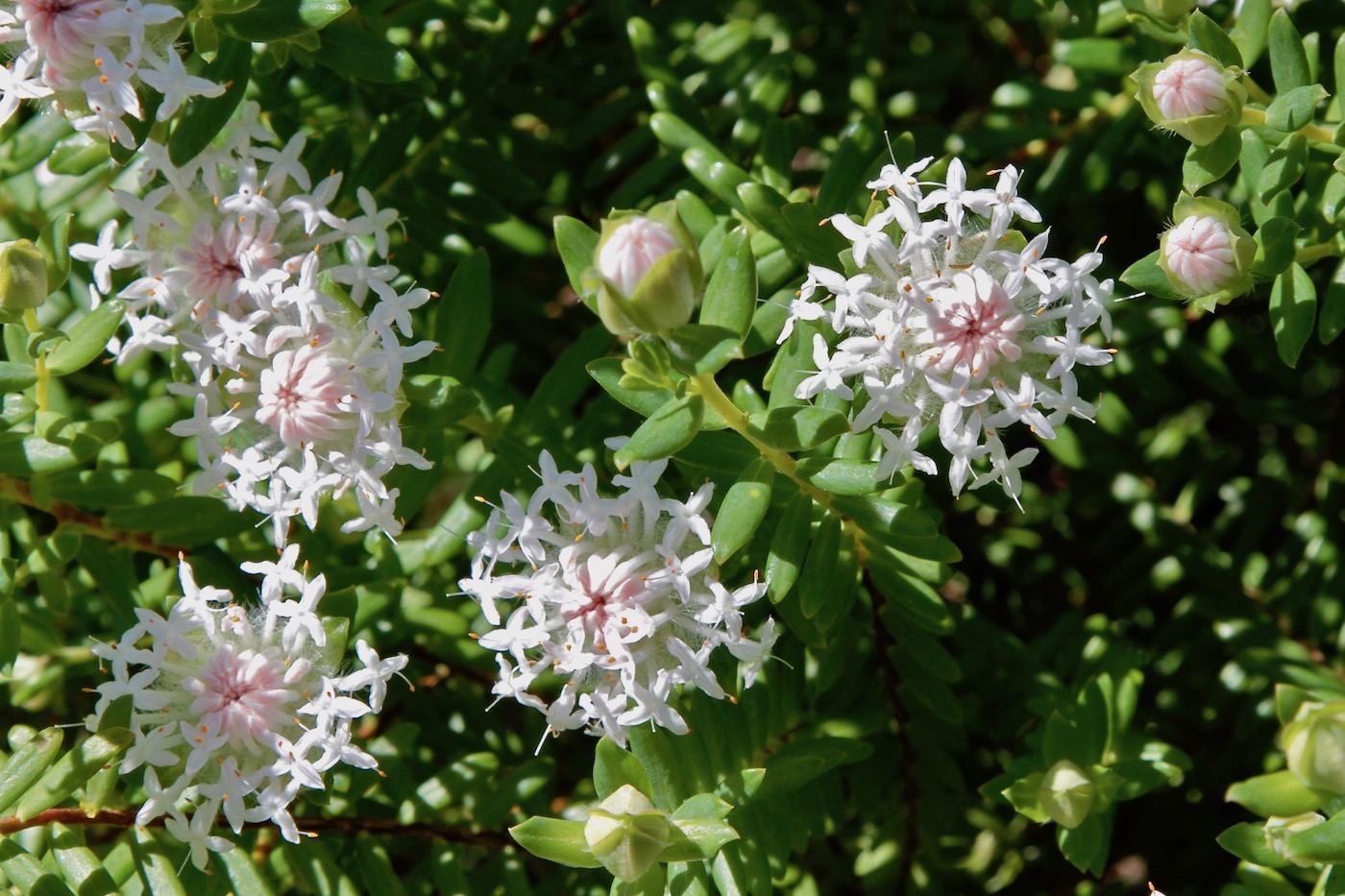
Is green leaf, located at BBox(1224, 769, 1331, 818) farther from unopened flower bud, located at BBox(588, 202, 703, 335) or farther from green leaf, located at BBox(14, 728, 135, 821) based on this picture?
green leaf, located at BBox(14, 728, 135, 821)

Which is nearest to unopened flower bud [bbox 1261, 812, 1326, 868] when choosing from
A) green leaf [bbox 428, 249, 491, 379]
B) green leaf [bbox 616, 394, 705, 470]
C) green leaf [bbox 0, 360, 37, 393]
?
green leaf [bbox 616, 394, 705, 470]

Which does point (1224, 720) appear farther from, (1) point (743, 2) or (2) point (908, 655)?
(1) point (743, 2)

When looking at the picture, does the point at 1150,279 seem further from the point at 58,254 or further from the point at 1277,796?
the point at 58,254

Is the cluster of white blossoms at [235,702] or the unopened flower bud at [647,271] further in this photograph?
the cluster of white blossoms at [235,702]

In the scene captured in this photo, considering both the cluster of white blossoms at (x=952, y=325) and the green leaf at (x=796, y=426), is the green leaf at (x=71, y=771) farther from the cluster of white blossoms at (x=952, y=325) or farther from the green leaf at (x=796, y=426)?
the cluster of white blossoms at (x=952, y=325)

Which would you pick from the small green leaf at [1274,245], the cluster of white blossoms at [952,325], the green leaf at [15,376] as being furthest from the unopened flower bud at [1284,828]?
the green leaf at [15,376]

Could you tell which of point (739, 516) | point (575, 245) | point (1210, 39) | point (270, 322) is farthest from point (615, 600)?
point (1210, 39)

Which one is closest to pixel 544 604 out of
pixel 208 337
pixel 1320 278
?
pixel 208 337
